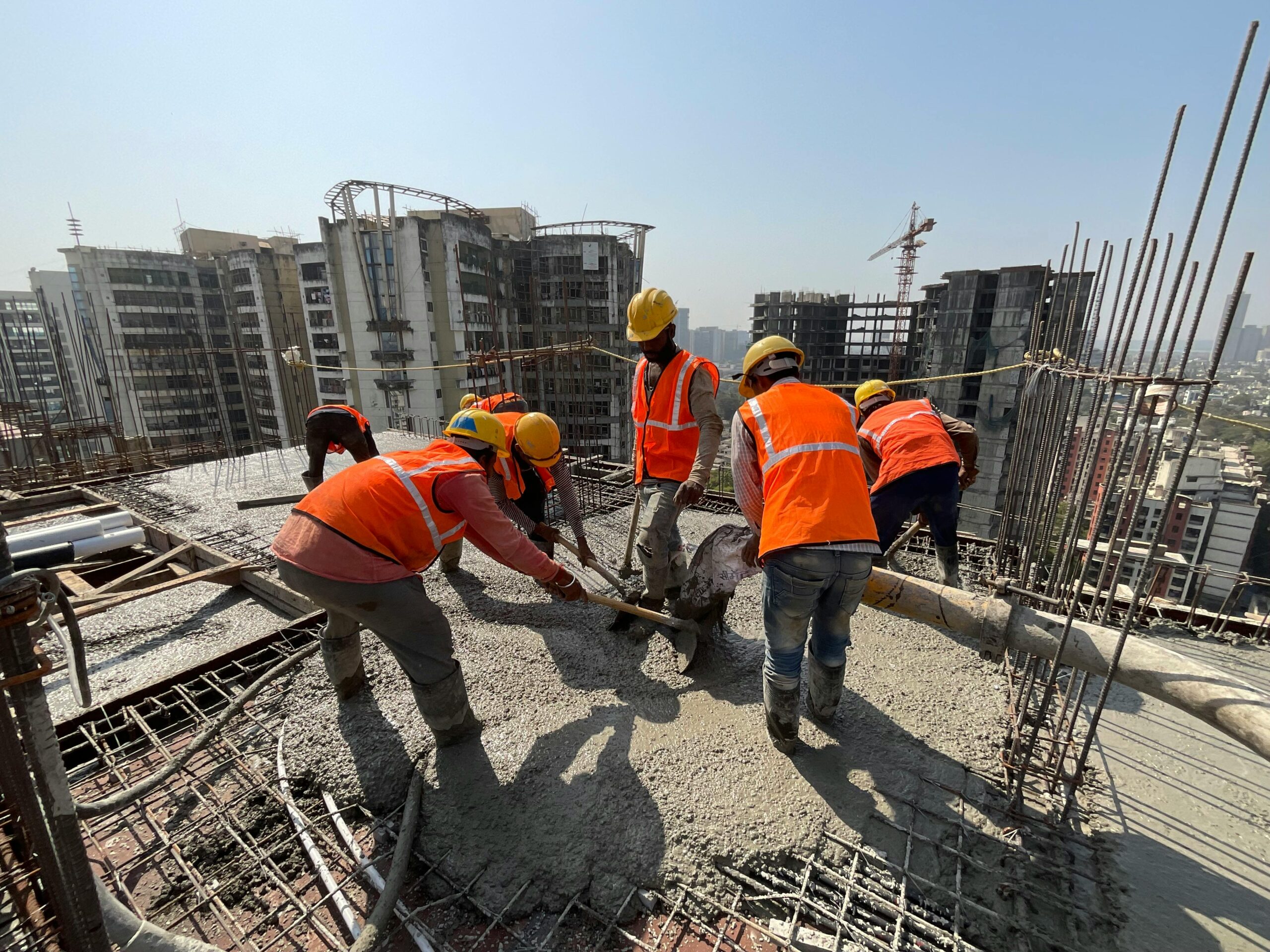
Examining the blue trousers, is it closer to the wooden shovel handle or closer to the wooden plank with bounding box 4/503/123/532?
the wooden shovel handle

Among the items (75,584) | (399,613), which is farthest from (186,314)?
(399,613)

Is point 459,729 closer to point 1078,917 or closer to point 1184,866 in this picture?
point 1078,917

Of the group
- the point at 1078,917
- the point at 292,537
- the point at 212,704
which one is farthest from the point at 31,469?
the point at 1078,917

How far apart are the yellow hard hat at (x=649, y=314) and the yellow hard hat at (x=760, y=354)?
85 cm

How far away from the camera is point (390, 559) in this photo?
260cm

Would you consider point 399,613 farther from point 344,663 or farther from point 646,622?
point 646,622

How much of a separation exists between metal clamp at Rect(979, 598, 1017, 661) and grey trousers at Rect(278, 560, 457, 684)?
2.35 meters

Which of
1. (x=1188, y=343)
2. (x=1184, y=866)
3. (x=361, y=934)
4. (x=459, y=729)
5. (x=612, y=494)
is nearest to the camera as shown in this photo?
(x=1188, y=343)

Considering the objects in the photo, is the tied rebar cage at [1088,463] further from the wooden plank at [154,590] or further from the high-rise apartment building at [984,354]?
the high-rise apartment building at [984,354]

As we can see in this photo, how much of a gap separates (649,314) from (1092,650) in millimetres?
2775

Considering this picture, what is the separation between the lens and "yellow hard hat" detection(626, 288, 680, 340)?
11.8 feet

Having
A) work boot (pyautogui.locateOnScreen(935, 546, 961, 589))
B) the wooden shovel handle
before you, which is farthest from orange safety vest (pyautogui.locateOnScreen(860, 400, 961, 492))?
the wooden shovel handle

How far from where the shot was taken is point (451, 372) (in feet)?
92.7

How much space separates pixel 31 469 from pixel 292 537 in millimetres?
11639
